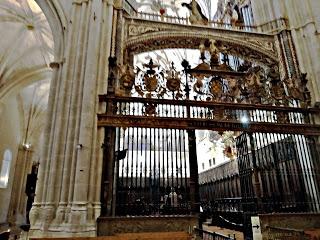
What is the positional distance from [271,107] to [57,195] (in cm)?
620

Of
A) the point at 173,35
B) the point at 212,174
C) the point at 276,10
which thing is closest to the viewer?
the point at 173,35

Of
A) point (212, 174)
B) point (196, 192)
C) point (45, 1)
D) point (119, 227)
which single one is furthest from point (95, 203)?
point (212, 174)

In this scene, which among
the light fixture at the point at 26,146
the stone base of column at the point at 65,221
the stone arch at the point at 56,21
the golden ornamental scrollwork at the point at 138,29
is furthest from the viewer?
the light fixture at the point at 26,146

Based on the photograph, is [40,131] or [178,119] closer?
[178,119]

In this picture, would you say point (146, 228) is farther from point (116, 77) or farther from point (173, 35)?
point (173, 35)

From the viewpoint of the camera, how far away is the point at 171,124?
22.4 ft

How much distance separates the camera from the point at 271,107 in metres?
7.52

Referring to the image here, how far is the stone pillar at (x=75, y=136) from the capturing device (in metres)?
5.70

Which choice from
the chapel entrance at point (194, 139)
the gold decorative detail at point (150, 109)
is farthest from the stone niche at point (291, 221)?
the gold decorative detail at point (150, 109)

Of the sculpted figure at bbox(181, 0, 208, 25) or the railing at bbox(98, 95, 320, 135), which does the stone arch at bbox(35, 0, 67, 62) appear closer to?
the railing at bbox(98, 95, 320, 135)

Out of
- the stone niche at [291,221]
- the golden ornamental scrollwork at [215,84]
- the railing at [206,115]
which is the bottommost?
the stone niche at [291,221]

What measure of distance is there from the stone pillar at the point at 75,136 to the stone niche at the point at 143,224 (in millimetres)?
265

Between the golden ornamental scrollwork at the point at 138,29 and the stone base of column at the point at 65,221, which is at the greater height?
the golden ornamental scrollwork at the point at 138,29

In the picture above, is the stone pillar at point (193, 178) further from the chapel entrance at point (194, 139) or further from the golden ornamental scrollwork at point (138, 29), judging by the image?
the golden ornamental scrollwork at point (138, 29)
